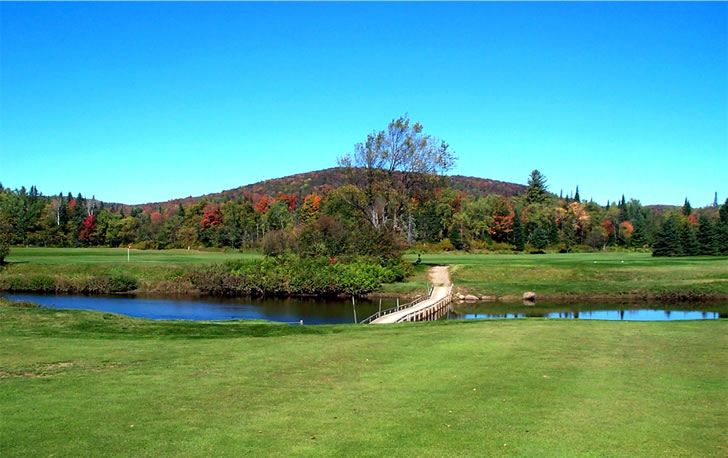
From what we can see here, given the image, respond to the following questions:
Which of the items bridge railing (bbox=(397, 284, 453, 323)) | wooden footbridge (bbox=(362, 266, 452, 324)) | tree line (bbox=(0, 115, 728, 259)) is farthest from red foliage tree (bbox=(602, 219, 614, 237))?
bridge railing (bbox=(397, 284, 453, 323))

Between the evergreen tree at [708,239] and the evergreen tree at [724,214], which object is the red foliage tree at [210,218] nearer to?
the evergreen tree at [708,239]

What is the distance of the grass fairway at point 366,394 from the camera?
10.7 metres

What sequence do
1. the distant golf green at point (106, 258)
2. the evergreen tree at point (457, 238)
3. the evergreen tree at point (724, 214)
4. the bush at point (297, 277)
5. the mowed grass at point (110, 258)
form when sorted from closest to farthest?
the bush at point (297, 277)
the mowed grass at point (110, 258)
the distant golf green at point (106, 258)
the evergreen tree at point (724, 214)
the evergreen tree at point (457, 238)

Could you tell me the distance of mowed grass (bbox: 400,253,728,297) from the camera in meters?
61.2

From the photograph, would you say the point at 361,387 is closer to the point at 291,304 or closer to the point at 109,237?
the point at 291,304

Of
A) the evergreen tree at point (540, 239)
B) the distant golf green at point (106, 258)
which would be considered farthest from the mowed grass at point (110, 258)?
the evergreen tree at point (540, 239)

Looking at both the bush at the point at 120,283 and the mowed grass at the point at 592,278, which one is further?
the bush at the point at 120,283

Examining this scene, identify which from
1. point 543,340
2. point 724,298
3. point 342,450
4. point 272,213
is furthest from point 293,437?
point 272,213

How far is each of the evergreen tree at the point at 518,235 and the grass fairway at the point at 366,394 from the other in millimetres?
97009

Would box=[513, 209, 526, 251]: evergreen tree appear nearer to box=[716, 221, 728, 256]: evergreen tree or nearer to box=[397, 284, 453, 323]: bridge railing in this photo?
box=[716, 221, 728, 256]: evergreen tree

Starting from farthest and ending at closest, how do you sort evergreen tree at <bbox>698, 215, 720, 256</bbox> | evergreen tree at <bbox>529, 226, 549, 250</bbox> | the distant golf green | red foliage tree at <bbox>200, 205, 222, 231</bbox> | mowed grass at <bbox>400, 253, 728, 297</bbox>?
1. red foliage tree at <bbox>200, 205, 222, 231</bbox>
2. evergreen tree at <bbox>529, 226, 549, 250</bbox>
3. evergreen tree at <bbox>698, 215, 720, 256</bbox>
4. the distant golf green
5. mowed grass at <bbox>400, 253, 728, 297</bbox>

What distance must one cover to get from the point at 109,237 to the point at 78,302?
81129mm

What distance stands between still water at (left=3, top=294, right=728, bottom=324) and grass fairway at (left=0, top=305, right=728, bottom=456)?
78.2 ft

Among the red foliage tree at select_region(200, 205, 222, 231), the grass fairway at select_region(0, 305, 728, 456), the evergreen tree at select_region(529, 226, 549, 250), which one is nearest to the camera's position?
the grass fairway at select_region(0, 305, 728, 456)
